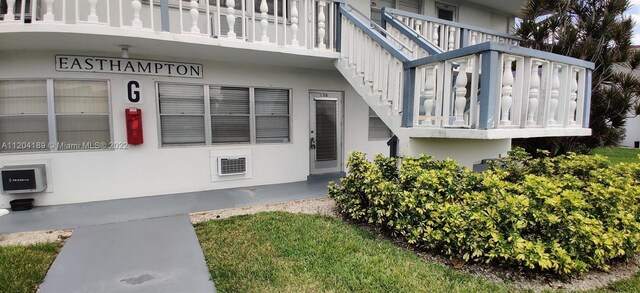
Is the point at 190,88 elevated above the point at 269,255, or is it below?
above

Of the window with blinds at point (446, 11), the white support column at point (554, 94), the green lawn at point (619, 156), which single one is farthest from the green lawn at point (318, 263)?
the green lawn at point (619, 156)

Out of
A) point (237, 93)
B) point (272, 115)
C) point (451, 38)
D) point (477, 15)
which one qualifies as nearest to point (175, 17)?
point (237, 93)

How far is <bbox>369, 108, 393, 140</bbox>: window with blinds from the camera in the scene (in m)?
7.65

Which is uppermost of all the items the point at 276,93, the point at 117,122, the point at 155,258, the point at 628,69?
the point at 628,69

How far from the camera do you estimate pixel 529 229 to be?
2980mm

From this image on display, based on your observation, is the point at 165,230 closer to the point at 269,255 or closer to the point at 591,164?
the point at 269,255

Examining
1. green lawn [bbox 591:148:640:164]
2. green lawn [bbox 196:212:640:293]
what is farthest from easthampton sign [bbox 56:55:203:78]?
green lawn [bbox 591:148:640:164]

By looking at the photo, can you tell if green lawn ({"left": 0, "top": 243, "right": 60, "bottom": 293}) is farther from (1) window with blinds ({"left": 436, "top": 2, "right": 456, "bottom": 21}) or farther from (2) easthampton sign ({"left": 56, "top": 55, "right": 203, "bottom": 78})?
(1) window with blinds ({"left": 436, "top": 2, "right": 456, "bottom": 21})

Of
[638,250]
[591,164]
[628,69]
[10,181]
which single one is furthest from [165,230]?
[628,69]

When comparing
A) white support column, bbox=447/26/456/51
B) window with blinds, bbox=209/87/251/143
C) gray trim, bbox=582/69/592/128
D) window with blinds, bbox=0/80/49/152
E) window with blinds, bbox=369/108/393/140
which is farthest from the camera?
window with blinds, bbox=369/108/393/140

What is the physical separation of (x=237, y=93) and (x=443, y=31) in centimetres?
450

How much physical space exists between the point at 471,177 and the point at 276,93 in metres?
4.21

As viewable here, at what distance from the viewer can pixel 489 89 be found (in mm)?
3178

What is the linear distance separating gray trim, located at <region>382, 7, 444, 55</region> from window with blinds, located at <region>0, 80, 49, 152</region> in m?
5.83
